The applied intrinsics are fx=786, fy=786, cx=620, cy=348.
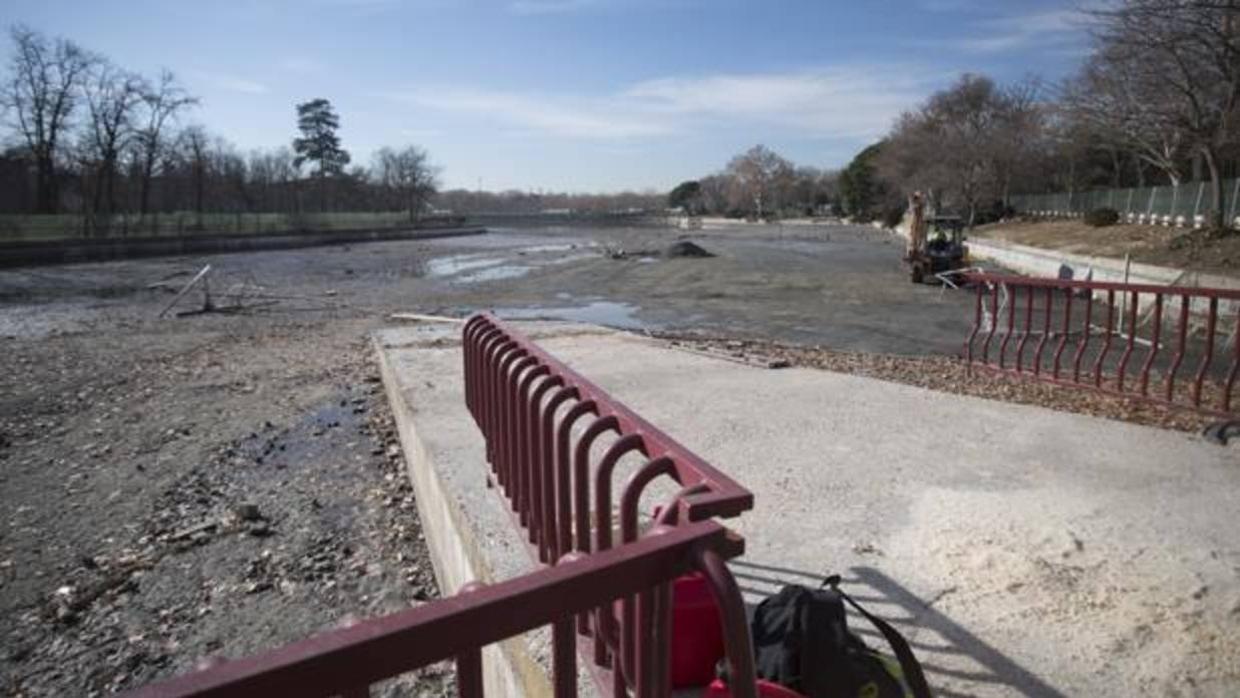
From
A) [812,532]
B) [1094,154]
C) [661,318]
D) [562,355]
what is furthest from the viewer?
[1094,154]

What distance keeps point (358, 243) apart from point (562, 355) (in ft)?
194

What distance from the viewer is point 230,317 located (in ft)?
Result: 66.6

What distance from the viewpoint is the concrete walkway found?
3.23 metres

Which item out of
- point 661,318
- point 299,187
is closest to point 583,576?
point 661,318

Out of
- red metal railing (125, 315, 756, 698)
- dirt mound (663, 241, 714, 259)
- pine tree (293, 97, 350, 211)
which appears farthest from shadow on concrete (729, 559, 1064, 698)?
pine tree (293, 97, 350, 211)

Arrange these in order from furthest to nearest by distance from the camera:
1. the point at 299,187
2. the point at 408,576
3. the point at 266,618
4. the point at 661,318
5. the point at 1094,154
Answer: the point at 299,187
the point at 1094,154
the point at 661,318
the point at 408,576
the point at 266,618

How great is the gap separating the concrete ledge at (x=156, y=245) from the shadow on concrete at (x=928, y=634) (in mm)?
44265

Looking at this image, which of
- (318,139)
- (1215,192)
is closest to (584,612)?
(1215,192)

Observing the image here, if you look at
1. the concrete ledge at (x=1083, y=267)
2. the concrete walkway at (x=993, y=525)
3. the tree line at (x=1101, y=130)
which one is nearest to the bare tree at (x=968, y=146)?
the tree line at (x=1101, y=130)

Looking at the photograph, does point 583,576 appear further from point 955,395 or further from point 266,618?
point 955,395

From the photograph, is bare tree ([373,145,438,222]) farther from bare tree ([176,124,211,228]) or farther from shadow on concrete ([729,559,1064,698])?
shadow on concrete ([729,559,1064,698])

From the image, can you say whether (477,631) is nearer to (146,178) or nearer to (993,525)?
(993,525)

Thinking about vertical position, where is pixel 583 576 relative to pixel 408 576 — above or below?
above

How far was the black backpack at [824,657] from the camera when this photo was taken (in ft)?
8.39
